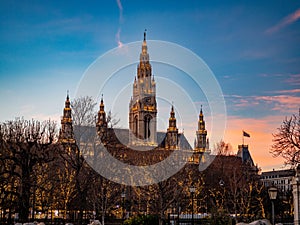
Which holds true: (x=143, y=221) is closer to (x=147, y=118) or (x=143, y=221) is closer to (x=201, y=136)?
(x=201, y=136)

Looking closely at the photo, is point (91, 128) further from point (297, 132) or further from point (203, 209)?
point (203, 209)

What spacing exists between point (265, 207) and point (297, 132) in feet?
86.4

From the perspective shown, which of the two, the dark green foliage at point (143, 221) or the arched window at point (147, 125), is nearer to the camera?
the dark green foliage at point (143, 221)

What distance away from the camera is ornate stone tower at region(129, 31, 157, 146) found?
160 meters

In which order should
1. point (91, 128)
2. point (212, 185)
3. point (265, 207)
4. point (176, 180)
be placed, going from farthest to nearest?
point (212, 185) < point (265, 207) < point (176, 180) < point (91, 128)

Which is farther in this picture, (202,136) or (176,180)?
(202,136)

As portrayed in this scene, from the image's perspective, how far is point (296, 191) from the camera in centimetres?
3338

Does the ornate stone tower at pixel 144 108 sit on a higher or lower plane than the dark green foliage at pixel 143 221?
higher

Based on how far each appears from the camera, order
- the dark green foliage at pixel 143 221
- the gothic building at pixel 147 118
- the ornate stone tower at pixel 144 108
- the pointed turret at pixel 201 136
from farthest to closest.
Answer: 1. the ornate stone tower at pixel 144 108
2. the gothic building at pixel 147 118
3. the pointed turret at pixel 201 136
4. the dark green foliage at pixel 143 221

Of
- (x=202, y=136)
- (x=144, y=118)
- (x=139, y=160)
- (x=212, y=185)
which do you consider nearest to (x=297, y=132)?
(x=139, y=160)

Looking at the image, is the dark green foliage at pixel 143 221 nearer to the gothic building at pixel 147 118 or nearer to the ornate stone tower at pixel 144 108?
the gothic building at pixel 147 118

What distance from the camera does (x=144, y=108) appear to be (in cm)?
16788

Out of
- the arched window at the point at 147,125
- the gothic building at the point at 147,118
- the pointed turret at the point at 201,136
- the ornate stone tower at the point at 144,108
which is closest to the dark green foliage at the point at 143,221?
the pointed turret at the point at 201,136

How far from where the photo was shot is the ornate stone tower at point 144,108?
159625 millimetres
